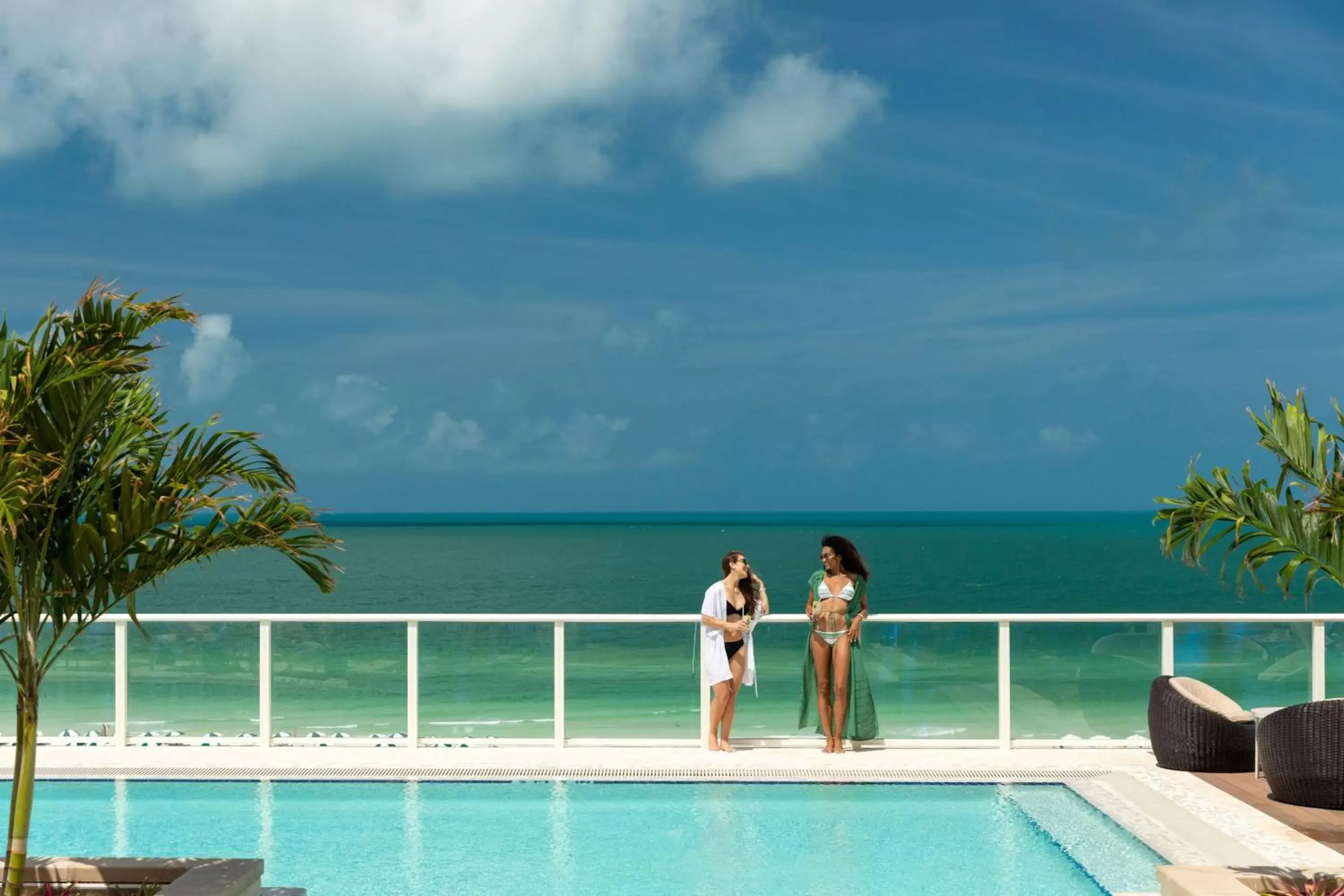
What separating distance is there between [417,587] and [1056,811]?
5192 centimetres

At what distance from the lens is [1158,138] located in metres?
70.6

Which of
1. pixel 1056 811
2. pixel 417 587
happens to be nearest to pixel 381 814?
pixel 1056 811

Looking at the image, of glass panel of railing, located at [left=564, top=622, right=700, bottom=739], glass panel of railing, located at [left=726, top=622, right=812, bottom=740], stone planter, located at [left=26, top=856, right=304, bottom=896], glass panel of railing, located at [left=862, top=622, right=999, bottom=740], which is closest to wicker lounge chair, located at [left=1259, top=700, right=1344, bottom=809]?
glass panel of railing, located at [left=862, top=622, right=999, bottom=740]

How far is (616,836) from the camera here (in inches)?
299

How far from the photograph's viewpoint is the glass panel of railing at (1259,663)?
32.0 feet

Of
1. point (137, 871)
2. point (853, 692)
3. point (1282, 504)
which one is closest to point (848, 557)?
point (853, 692)

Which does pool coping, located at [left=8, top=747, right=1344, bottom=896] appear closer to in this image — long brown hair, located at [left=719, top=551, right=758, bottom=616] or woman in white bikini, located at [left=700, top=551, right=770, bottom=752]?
woman in white bikini, located at [left=700, top=551, right=770, bottom=752]

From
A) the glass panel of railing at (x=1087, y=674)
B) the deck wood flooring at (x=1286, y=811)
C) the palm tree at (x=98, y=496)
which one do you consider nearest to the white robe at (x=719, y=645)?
the glass panel of railing at (x=1087, y=674)

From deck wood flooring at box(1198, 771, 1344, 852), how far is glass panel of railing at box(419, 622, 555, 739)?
442cm

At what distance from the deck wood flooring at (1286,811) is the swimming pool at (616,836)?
0.82 meters

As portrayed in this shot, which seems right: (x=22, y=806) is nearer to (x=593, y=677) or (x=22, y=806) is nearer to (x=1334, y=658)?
(x=593, y=677)

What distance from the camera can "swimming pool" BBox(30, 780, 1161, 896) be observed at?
6742mm

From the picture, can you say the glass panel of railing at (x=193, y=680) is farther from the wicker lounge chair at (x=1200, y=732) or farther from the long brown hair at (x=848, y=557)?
the wicker lounge chair at (x=1200, y=732)

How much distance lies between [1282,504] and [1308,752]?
2814mm
